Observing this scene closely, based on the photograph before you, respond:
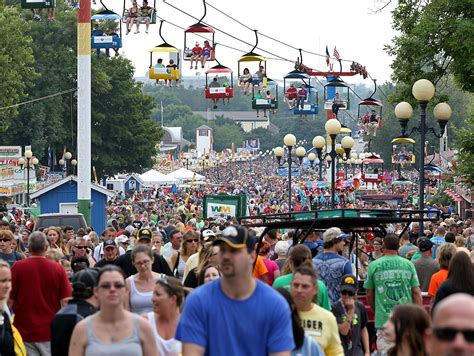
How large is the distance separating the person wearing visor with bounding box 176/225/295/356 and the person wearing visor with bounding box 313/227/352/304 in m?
5.44

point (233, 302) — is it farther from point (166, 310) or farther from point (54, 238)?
point (54, 238)

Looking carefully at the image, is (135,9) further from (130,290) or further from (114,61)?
(114,61)

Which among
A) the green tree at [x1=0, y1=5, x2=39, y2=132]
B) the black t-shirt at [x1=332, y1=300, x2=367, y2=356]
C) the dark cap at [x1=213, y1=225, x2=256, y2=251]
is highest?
the green tree at [x1=0, y1=5, x2=39, y2=132]

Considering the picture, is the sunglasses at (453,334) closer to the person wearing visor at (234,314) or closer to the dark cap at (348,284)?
the person wearing visor at (234,314)

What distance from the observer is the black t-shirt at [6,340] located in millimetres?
9992

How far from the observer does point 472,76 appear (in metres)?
28.2

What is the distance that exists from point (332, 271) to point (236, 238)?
232 inches

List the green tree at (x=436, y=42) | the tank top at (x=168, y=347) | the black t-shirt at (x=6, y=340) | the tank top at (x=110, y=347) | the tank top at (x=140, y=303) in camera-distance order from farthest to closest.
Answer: the green tree at (x=436, y=42) → the tank top at (x=140, y=303) → the black t-shirt at (x=6, y=340) → the tank top at (x=168, y=347) → the tank top at (x=110, y=347)

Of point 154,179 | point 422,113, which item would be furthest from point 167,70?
point 154,179

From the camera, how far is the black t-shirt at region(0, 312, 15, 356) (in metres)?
9.99

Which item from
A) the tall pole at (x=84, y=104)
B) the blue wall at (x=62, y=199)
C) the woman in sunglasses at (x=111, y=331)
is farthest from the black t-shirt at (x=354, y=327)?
the blue wall at (x=62, y=199)

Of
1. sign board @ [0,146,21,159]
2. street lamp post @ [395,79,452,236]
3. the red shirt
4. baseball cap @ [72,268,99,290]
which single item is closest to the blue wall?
sign board @ [0,146,21,159]

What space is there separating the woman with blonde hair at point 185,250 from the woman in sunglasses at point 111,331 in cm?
748

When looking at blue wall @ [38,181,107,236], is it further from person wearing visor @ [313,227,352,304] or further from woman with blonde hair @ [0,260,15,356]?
woman with blonde hair @ [0,260,15,356]
